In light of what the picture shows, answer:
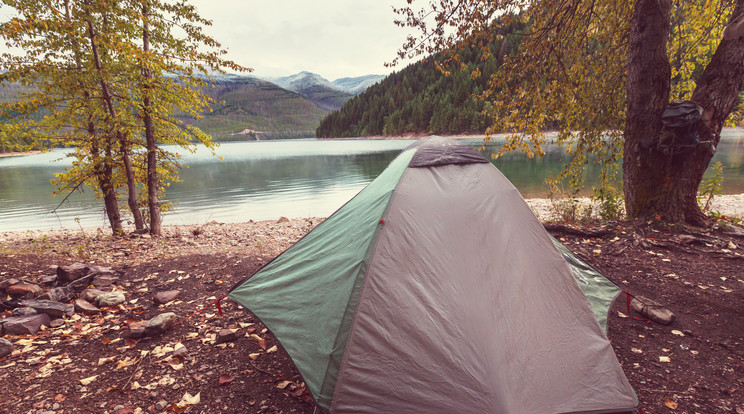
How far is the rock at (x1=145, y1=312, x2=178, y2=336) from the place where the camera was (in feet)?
13.0

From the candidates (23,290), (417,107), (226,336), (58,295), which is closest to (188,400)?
(226,336)

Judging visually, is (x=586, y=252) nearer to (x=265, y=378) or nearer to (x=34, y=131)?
(x=265, y=378)

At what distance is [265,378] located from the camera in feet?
10.5

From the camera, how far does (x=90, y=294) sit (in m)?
4.80

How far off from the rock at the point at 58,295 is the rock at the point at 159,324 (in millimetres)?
1963

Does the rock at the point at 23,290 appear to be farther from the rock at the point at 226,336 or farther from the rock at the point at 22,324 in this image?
the rock at the point at 226,336

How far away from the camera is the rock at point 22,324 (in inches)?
153

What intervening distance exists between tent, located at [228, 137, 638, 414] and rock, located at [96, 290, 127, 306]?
264 centimetres

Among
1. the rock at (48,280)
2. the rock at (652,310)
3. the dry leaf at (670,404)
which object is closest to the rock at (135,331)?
the rock at (48,280)

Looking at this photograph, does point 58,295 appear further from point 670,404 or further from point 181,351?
point 670,404

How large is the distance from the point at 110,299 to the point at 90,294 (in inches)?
14.8

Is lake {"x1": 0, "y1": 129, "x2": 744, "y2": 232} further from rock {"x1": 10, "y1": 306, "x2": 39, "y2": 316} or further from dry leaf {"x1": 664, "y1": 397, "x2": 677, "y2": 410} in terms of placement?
dry leaf {"x1": 664, "y1": 397, "x2": 677, "y2": 410}

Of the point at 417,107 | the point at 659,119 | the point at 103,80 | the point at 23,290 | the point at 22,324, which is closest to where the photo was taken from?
the point at 22,324

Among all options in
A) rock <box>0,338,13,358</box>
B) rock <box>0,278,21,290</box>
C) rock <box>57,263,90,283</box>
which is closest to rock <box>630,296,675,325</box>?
rock <box>0,338,13,358</box>
